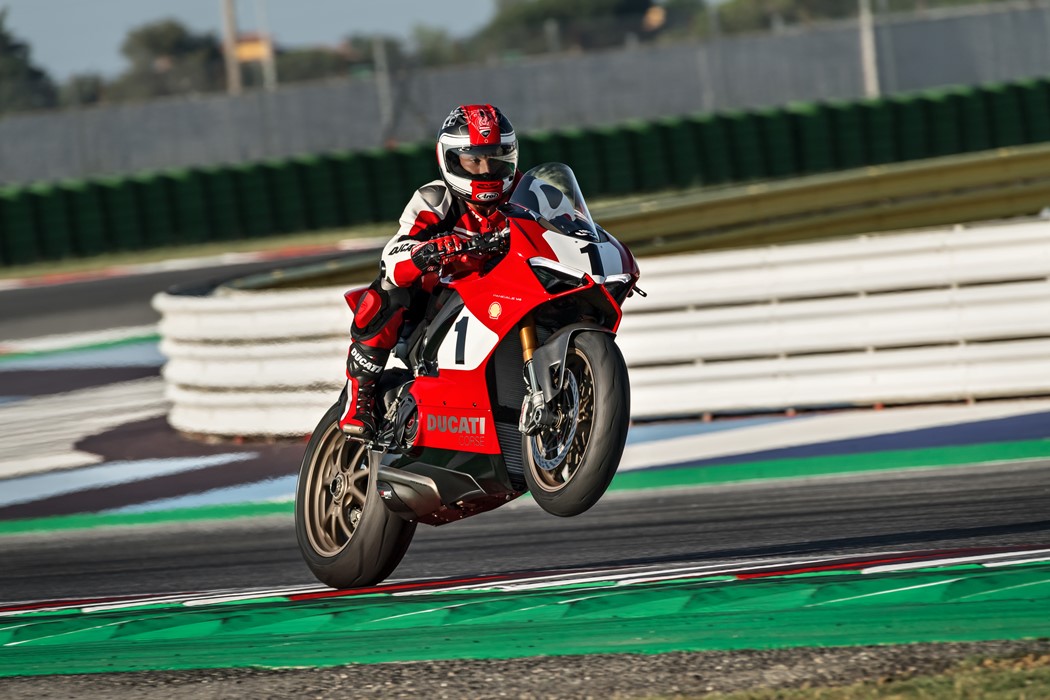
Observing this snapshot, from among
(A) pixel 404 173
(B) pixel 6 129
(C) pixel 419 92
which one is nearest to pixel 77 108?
(B) pixel 6 129

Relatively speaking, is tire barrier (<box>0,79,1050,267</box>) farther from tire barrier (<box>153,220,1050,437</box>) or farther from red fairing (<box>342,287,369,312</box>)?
red fairing (<box>342,287,369,312</box>)

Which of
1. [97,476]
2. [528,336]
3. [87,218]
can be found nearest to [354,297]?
[528,336]

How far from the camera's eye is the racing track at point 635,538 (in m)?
6.93

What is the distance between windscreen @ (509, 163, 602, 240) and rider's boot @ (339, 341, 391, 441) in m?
1.00

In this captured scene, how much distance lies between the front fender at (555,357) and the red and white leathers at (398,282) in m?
0.62

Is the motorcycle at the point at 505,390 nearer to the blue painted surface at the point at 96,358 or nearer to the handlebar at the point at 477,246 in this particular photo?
the handlebar at the point at 477,246

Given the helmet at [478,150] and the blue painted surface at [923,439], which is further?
the blue painted surface at [923,439]

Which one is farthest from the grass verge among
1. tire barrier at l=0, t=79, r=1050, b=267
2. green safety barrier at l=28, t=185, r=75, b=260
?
green safety barrier at l=28, t=185, r=75, b=260

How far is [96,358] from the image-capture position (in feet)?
57.0

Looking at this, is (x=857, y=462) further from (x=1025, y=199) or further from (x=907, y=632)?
(x=1025, y=199)

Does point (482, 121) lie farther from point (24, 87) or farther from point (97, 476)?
point (24, 87)

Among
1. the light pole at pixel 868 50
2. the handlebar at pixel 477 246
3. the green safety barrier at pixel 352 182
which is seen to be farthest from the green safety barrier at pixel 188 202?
the handlebar at pixel 477 246

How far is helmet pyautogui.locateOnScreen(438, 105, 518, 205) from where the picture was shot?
622 centimetres

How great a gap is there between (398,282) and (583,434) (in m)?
1.12
